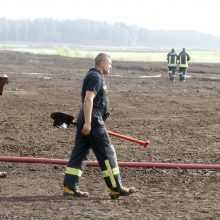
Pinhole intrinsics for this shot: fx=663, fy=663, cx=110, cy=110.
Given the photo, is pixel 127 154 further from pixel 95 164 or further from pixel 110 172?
pixel 110 172

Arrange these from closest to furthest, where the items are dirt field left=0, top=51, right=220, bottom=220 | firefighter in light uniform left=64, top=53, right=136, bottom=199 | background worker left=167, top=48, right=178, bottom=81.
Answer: dirt field left=0, top=51, right=220, bottom=220
firefighter in light uniform left=64, top=53, right=136, bottom=199
background worker left=167, top=48, right=178, bottom=81

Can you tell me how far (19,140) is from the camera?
1263 centimetres

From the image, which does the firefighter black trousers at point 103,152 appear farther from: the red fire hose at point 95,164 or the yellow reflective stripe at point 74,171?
the red fire hose at point 95,164

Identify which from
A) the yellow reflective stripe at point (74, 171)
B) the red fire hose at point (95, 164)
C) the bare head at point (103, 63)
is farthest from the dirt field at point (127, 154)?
the bare head at point (103, 63)

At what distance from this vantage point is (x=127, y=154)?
37.1ft

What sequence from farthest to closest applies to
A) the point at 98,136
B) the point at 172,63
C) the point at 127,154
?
the point at 172,63 → the point at 127,154 → the point at 98,136

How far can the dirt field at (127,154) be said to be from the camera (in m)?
7.47

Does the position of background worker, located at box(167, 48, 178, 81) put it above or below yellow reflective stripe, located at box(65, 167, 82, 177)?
below

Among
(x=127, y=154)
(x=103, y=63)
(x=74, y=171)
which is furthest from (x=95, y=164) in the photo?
(x=103, y=63)

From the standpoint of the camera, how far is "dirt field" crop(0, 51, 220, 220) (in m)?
7.47

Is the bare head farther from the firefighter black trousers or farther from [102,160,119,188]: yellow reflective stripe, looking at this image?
[102,160,119,188]: yellow reflective stripe

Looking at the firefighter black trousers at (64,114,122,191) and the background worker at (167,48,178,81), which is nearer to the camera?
the firefighter black trousers at (64,114,122,191)

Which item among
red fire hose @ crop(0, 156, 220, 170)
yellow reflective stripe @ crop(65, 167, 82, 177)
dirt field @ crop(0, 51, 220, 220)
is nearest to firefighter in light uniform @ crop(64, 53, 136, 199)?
yellow reflective stripe @ crop(65, 167, 82, 177)

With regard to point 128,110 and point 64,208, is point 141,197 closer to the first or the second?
point 64,208
